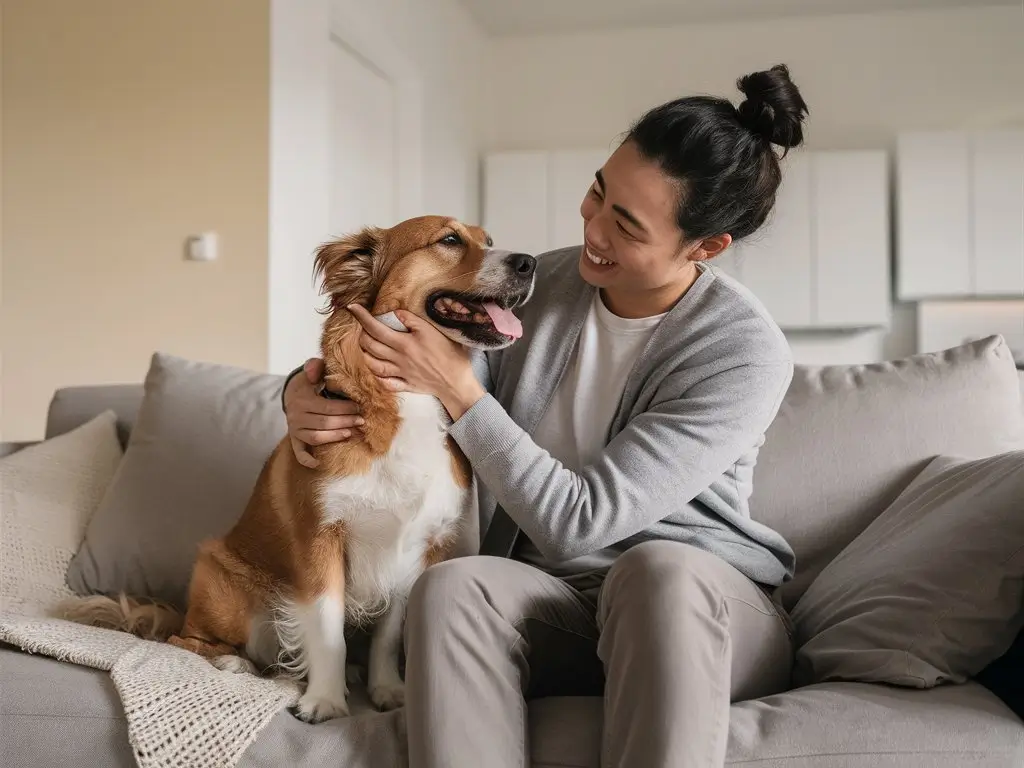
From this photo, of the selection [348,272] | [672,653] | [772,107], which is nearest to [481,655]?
[672,653]

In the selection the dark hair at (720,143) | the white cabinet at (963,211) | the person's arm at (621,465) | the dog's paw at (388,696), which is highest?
the white cabinet at (963,211)

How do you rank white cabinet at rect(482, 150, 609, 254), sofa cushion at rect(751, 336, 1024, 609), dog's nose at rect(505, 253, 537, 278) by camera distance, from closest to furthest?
dog's nose at rect(505, 253, 537, 278)
sofa cushion at rect(751, 336, 1024, 609)
white cabinet at rect(482, 150, 609, 254)

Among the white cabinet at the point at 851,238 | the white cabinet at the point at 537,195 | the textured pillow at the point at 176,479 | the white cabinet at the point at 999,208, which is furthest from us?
the white cabinet at the point at 537,195

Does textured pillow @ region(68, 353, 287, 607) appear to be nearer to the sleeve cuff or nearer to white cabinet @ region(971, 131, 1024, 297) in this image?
the sleeve cuff

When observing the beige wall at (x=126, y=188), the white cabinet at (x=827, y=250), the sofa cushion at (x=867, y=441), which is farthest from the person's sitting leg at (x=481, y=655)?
the white cabinet at (x=827, y=250)

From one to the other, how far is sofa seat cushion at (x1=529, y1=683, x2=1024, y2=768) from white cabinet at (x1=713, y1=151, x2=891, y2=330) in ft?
16.5

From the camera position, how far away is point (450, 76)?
615 cm

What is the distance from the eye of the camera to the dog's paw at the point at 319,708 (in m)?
1.39

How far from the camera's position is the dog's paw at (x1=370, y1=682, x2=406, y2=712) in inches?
59.4

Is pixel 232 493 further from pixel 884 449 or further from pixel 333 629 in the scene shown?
pixel 884 449

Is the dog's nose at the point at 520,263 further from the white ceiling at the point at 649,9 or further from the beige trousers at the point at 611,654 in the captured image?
the white ceiling at the point at 649,9

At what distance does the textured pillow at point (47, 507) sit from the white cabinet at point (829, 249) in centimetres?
461

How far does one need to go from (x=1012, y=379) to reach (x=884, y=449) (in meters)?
0.29

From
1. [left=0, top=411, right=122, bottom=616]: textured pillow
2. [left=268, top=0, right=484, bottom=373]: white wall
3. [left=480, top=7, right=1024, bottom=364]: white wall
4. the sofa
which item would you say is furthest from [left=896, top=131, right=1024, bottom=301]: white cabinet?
[left=0, top=411, right=122, bottom=616]: textured pillow
